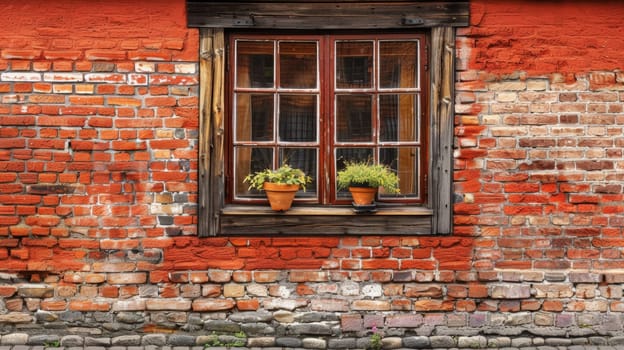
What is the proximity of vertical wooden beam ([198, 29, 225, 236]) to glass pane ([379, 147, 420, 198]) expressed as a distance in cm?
134

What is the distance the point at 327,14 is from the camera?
481cm

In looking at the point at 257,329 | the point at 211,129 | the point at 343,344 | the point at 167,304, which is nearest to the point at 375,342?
the point at 343,344

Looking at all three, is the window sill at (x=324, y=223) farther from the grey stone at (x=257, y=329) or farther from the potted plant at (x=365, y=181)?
the grey stone at (x=257, y=329)

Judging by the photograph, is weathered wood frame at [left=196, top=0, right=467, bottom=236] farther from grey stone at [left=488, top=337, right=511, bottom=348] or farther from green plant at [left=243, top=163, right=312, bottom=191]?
grey stone at [left=488, top=337, right=511, bottom=348]

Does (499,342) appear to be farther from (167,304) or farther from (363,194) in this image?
(167,304)

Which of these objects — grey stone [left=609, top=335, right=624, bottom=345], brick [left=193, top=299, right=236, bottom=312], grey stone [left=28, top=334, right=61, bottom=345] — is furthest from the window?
grey stone [left=609, top=335, right=624, bottom=345]

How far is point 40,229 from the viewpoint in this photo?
4770 mm

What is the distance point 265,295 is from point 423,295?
4.13 ft

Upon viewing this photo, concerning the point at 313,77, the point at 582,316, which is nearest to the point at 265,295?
the point at 313,77

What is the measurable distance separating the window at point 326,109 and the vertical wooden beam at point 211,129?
0.14m

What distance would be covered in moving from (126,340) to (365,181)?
88.6 inches

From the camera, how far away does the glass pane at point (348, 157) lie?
4977 mm

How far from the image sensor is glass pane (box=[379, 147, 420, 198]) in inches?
195

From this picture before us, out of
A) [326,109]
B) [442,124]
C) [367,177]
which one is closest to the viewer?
[367,177]
